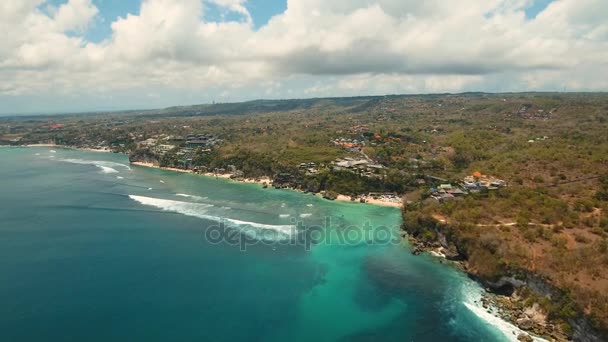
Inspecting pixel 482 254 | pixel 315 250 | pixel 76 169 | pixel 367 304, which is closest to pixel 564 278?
pixel 482 254

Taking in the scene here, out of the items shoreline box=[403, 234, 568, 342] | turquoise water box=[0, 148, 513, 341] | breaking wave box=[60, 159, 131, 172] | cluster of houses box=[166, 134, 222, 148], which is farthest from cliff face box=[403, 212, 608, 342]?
breaking wave box=[60, 159, 131, 172]

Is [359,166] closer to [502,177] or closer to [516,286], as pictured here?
[502,177]

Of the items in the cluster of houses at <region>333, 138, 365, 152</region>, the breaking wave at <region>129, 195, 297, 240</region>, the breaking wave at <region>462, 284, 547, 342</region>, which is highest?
the cluster of houses at <region>333, 138, 365, 152</region>

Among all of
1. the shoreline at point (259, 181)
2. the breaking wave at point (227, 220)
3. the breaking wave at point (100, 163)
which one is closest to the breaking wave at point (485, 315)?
the breaking wave at point (227, 220)

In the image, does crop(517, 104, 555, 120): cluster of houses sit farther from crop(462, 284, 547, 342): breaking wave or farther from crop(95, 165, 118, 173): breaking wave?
crop(95, 165, 118, 173): breaking wave

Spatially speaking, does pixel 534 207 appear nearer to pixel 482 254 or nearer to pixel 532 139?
pixel 482 254

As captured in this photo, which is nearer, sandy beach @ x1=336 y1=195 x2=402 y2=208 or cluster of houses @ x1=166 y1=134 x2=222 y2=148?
sandy beach @ x1=336 y1=195 x2=402 y2=208

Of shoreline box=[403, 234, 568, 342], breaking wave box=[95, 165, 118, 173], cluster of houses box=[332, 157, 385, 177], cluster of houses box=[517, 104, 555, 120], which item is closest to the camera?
shoreline box=[403, 234, 568, 342]
